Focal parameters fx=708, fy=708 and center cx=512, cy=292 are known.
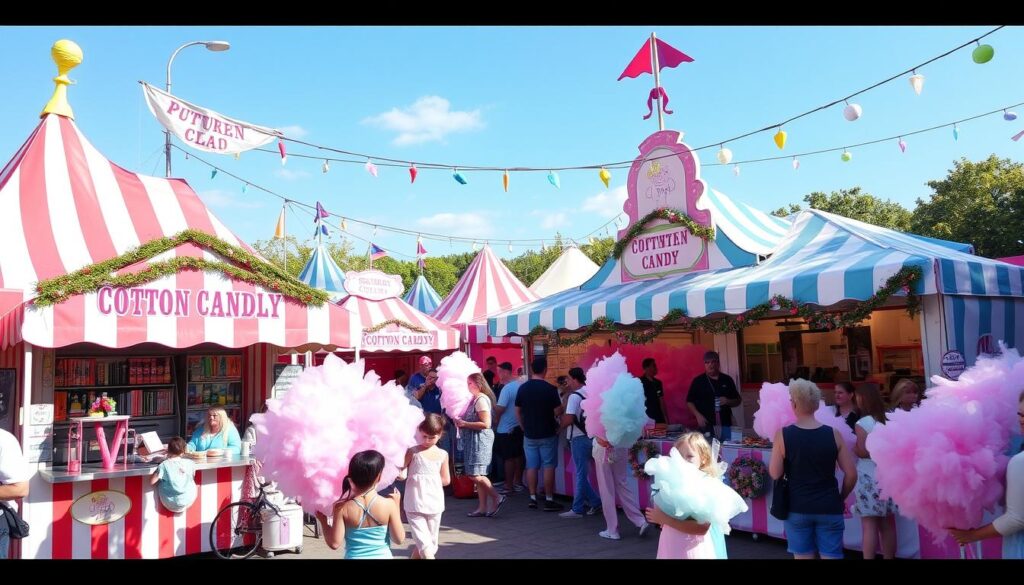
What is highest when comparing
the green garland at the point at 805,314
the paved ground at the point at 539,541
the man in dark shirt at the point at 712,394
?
the green garland at the point at 805,314

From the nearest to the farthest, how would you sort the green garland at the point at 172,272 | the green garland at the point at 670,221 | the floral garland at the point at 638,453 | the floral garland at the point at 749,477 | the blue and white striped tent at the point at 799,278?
the green garland at the point at 172,272 → the blue and white striped tent at the point at 799,278 → the floral garland at the point at 749,477 → the floral garland at the point at 638,453 → the green garland at the point at 670,221

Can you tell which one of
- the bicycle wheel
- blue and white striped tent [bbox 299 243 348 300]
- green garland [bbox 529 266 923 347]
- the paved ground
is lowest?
the paved ground

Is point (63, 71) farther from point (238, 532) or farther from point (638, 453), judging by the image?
point (638, 453)

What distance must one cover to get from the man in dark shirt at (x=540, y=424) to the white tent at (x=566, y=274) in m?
10.6

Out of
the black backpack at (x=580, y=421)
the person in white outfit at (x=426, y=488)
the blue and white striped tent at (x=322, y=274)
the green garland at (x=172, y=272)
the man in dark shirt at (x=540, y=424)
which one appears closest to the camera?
the person in white outfit at (x=426, y=488)

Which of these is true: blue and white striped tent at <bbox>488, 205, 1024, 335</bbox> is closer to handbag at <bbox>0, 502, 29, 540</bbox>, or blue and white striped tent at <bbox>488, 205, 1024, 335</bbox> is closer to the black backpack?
the black backpack

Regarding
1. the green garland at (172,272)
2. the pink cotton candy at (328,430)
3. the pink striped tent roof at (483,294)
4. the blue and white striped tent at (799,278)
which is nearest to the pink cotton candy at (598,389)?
→ the blue and white striped tent at (799,278)

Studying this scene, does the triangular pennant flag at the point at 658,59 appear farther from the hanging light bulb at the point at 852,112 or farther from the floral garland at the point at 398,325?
the floral garland at the point at 398,325

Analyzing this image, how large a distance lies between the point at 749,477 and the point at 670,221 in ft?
12.1

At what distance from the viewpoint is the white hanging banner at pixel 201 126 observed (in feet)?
24.0

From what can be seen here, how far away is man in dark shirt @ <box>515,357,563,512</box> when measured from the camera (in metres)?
8.05

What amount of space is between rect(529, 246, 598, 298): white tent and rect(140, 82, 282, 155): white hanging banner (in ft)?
38.0

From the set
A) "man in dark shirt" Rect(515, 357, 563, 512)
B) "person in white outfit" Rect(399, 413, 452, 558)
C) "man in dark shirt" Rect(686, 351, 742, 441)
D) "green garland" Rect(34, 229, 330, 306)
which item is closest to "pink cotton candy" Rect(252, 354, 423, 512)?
"person in white outfit" Rect(399, 413, 452, 558)
